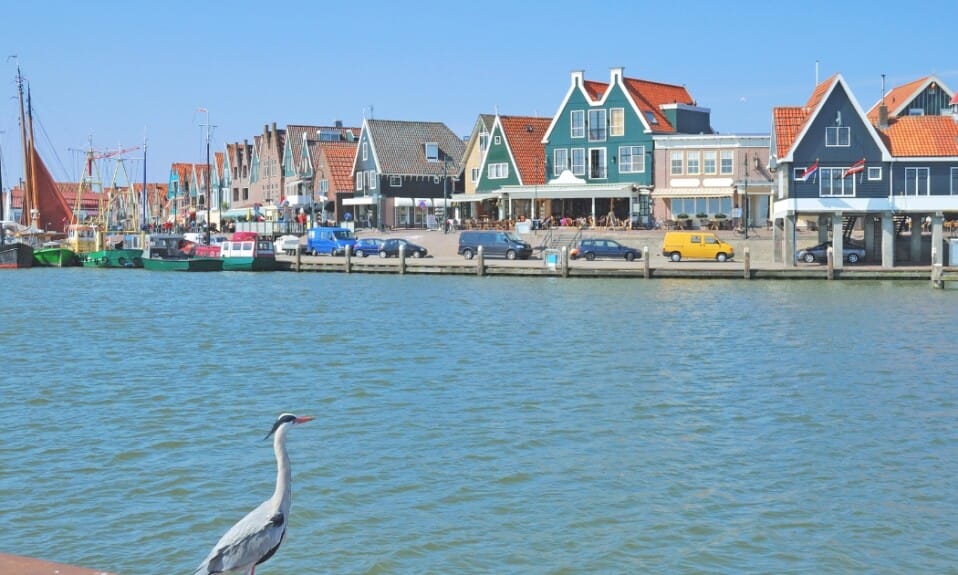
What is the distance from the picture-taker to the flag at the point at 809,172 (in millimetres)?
60312

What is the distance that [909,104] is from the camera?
258 feet

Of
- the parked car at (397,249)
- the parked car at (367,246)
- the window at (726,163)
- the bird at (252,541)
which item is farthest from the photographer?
the window at (726,163)

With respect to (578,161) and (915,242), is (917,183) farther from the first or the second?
(578,161)

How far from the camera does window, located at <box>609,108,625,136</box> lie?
81.9m

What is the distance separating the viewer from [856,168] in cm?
5859

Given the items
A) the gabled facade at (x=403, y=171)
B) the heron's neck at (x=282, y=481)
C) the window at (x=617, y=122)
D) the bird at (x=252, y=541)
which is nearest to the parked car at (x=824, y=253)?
the window at (x=617, y=122)

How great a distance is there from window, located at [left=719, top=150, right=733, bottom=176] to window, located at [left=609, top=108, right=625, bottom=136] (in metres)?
7.32

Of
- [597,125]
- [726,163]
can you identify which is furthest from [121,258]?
[726,163]

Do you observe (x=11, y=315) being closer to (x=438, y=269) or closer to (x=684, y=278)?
(x=438, y=269)

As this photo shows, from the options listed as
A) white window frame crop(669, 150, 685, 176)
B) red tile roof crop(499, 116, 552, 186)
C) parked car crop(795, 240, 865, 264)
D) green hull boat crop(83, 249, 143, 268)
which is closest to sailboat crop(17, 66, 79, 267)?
green hull boat crop(83, 249, 143, 268)

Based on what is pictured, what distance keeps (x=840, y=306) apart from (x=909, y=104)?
122 feet

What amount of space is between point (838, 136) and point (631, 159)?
2136 centimetres

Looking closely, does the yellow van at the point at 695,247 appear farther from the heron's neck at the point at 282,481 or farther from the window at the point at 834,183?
the heron's neck at the point at 282,481

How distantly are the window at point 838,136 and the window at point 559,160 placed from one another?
2531 centimetres
